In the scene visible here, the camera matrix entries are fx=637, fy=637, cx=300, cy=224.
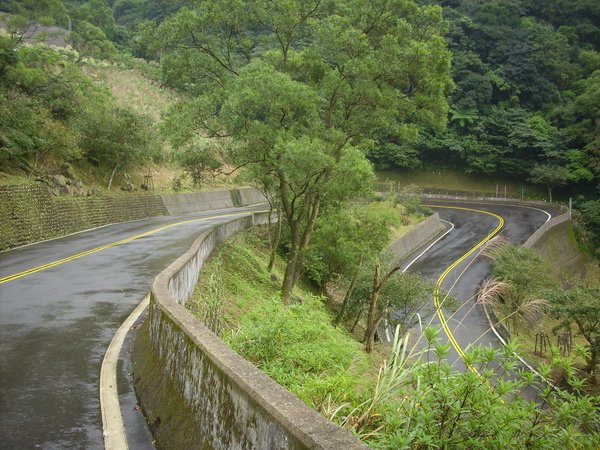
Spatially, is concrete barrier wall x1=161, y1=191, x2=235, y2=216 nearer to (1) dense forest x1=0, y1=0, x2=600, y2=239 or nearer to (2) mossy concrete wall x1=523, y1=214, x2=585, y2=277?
(1) dense forest x1=0, y1=0, x2=600, y2=239

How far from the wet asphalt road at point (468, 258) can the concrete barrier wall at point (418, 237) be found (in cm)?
120

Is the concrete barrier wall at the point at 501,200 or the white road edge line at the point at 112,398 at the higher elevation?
the white road edge line at the point at 112,398

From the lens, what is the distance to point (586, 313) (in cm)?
2600

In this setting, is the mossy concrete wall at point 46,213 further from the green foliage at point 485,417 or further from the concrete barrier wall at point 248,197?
the green foliage at point 485,417

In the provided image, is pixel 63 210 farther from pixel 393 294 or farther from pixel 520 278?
pixel 520 278

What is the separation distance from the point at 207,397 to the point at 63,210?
2538cm

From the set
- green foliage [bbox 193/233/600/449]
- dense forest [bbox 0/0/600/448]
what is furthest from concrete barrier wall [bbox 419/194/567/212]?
green foliage [bbox 193/233/600/449]

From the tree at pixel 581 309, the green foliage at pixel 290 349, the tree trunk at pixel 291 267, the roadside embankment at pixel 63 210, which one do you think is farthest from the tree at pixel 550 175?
the green foliage at pixel 290 349

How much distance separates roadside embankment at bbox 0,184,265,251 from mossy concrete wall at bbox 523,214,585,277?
2439cm

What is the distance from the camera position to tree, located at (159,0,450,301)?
761 inches

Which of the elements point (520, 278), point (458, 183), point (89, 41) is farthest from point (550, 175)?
point (89, 41)

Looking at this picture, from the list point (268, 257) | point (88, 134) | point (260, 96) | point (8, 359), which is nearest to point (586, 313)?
point (268, 257)

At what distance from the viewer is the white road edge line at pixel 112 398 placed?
7.32 m

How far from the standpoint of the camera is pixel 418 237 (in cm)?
4775
